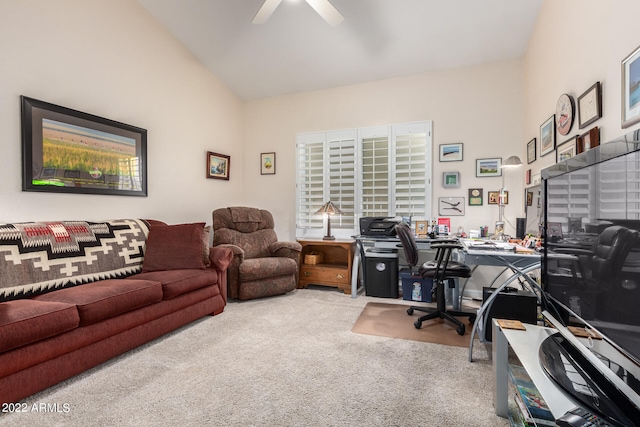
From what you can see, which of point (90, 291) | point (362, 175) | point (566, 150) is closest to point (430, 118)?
point (362, 175)

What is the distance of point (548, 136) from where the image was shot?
2.71 meters

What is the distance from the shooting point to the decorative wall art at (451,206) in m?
3.89

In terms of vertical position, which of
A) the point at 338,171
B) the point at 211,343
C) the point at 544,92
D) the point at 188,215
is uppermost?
the point at 544,92

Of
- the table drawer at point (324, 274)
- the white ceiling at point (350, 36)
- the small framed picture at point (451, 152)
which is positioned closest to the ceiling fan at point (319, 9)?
the white ceiling at point (350, 36)

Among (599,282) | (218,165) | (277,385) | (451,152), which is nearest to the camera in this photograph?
(599,282)

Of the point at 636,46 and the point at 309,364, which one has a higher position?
the point at 636,46

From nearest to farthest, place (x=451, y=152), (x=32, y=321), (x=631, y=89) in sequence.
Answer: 1. (x=631, y=89)
2. (x=32, y=321)
3. (x=451, y=152)

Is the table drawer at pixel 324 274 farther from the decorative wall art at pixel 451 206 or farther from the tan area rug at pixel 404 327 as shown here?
the decorative wall art at pixel 451 206

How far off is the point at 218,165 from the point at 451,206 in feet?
→ 10.6

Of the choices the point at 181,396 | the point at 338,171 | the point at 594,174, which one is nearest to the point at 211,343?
the point at 181,396

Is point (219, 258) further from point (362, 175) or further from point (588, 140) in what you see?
point (588, 140)

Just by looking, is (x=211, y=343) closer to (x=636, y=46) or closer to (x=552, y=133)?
(x=636, y=46)

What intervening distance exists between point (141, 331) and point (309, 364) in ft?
4.19

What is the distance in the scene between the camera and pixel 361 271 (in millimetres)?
4230
